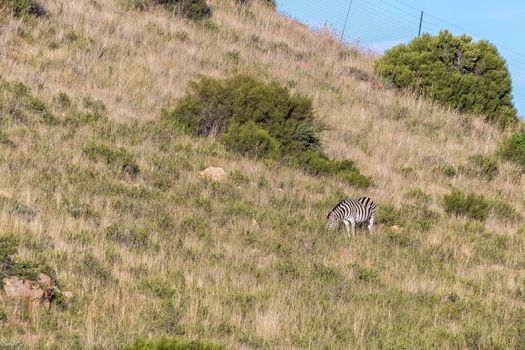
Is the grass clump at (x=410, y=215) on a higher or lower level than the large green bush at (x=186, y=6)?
lower

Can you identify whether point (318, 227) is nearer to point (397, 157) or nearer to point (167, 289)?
point (167, 289)

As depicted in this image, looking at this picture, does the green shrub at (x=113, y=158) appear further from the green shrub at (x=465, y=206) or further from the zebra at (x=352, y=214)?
the green shrub at (x=465, y=206)

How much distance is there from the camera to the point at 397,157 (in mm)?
21531

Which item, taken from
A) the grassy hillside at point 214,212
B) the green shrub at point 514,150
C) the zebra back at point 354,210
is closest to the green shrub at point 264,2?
the grassy hillside at point 214,212

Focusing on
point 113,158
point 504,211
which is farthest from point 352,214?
point 504,211

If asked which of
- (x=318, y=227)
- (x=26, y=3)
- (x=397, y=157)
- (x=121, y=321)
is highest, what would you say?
(x=26, y=3)

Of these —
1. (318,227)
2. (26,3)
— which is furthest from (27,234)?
(26,3)

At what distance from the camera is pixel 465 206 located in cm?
1788

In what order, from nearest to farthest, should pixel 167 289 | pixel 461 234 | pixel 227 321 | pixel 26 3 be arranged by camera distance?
pixel 227 321, pixel 167 289, pixel 461 234, pixel 26 3

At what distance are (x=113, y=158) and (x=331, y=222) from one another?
146 inches

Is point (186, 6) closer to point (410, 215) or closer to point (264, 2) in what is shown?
point (264, 2)

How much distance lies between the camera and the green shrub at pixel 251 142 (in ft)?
59.3

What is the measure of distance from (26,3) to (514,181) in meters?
12.4

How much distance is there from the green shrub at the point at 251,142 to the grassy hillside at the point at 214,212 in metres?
0.39
